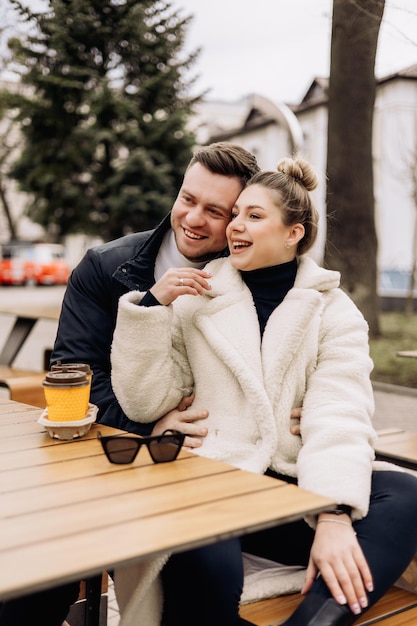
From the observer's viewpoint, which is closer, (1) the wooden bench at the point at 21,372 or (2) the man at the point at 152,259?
(2) the man at the point at 152,259

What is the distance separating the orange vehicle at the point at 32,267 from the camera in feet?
99.3

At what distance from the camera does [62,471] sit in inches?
68.0

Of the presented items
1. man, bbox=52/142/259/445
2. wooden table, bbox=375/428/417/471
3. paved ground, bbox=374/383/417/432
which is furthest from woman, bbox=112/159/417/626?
paved ground, bbox=374/383/417/432

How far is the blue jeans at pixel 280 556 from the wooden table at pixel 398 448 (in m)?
0.67

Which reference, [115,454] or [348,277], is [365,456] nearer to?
[115,454]

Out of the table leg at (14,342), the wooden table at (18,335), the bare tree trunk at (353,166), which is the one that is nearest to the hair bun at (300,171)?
the wooden table at (18,335)

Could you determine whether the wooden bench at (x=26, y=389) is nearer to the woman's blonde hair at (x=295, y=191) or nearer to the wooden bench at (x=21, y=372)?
the wooden bench at (x=21, y=372)

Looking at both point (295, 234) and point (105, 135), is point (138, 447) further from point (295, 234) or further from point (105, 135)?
point (105, 135)

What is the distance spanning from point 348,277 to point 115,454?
827cm

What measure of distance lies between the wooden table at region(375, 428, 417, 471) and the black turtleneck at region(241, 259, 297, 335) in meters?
0.87

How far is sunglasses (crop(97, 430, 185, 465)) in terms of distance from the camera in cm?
175

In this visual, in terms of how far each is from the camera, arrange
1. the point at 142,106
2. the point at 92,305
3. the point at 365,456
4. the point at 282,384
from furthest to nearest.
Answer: the point at 142,106 < the point at 92,305 < the point at 282,384 < the point at 365,456

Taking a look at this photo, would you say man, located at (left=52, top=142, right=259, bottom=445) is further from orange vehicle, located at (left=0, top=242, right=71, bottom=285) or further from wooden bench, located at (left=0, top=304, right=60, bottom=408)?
orange vehicle, located at (left=0, top=242, right=71, bottom=285)

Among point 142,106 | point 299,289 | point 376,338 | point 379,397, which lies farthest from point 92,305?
point 142,106
